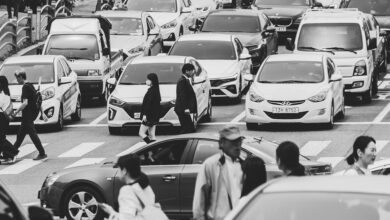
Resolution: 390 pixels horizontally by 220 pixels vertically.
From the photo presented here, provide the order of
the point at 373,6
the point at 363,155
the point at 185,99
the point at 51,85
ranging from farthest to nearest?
the point at 373,6
the point at 51,85
the point at 185,99
the point at 363,155

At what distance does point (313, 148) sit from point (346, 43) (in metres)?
8.44

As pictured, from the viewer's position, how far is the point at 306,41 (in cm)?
3231

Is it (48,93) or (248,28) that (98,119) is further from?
(248,28)

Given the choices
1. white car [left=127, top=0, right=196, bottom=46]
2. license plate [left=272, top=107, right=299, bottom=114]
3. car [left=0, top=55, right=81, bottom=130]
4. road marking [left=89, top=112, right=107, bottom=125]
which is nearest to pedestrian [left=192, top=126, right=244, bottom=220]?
license plate [left=272, top=107, right=299, bottom=114]

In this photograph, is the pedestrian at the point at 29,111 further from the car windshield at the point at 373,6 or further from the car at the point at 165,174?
the car windshield at the point at 373,6

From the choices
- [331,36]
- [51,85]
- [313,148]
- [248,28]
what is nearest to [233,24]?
[248,28]

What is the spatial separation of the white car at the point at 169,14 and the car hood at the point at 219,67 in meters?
8.94

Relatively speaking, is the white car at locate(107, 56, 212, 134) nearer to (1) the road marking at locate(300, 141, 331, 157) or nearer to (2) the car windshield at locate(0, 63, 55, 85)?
(2) the car windshield at locate(0, 63, 55, 85)

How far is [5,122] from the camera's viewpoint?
2353cm

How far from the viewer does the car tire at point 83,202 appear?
16.2 m

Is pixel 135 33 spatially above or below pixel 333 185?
below

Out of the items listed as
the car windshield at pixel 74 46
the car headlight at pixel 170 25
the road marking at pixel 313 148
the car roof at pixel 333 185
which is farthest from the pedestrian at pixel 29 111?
the car headlight at pixel 170 25

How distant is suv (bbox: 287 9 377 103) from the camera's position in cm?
3094

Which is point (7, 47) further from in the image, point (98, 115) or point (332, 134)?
point (332, 134)
